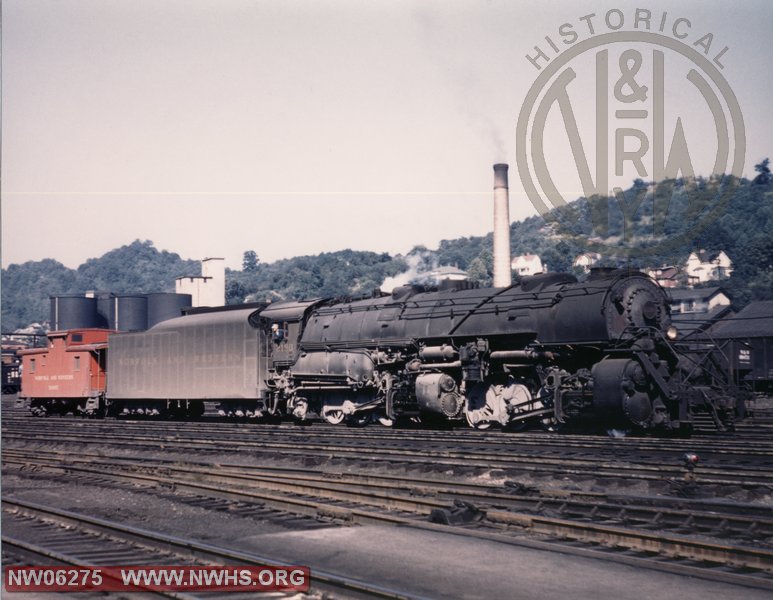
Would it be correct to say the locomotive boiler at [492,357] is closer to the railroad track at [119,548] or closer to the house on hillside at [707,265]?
the railroad track at [119,548]

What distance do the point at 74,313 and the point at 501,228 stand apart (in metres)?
43.3

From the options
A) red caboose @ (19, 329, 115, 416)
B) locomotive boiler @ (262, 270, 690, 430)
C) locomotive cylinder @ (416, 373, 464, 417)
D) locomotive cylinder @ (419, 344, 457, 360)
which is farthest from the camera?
red caboose @ (19, 329, 115, 416)

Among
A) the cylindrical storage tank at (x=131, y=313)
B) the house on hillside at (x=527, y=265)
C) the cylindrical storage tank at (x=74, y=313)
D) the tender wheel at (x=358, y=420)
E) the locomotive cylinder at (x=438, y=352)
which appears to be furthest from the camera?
the house on hillside at (x=527, y=265)

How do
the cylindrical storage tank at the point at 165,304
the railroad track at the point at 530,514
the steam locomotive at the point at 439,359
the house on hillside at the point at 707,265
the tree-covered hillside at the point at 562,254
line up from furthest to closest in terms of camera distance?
the house on hillside at the point at 707,265 → the tree-covered hillside at the point at 562,254 → the cylindrical storage tank at the point at 165,304 → the steam locomotive at the point at 439,359 → the railroad track at the point at 530,514

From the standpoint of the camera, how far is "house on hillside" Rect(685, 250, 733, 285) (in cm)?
10562

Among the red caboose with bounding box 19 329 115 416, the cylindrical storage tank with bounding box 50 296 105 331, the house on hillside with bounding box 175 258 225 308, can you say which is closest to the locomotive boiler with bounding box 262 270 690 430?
the red caboose with bounding box 19 329 115 416

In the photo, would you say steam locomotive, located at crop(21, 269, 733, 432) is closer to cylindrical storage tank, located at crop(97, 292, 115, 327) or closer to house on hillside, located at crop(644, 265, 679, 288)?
house on hillside, located at crop(644, 265, 679, 288)

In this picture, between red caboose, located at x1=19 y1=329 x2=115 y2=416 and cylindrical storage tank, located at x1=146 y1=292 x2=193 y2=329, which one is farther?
cylindrical storage tank, located at x1=146 y1=292 x2=193 y2=329

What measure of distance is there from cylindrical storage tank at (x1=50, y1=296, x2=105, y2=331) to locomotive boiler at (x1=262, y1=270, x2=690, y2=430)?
52.5m

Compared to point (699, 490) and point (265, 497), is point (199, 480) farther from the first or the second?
point (699, 490)

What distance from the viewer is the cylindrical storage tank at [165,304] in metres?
71.6

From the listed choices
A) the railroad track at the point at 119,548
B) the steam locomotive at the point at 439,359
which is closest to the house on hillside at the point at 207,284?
the steam locomotive at the point at 439,359

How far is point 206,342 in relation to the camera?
2803cm

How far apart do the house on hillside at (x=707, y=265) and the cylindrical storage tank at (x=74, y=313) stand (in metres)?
71.6
